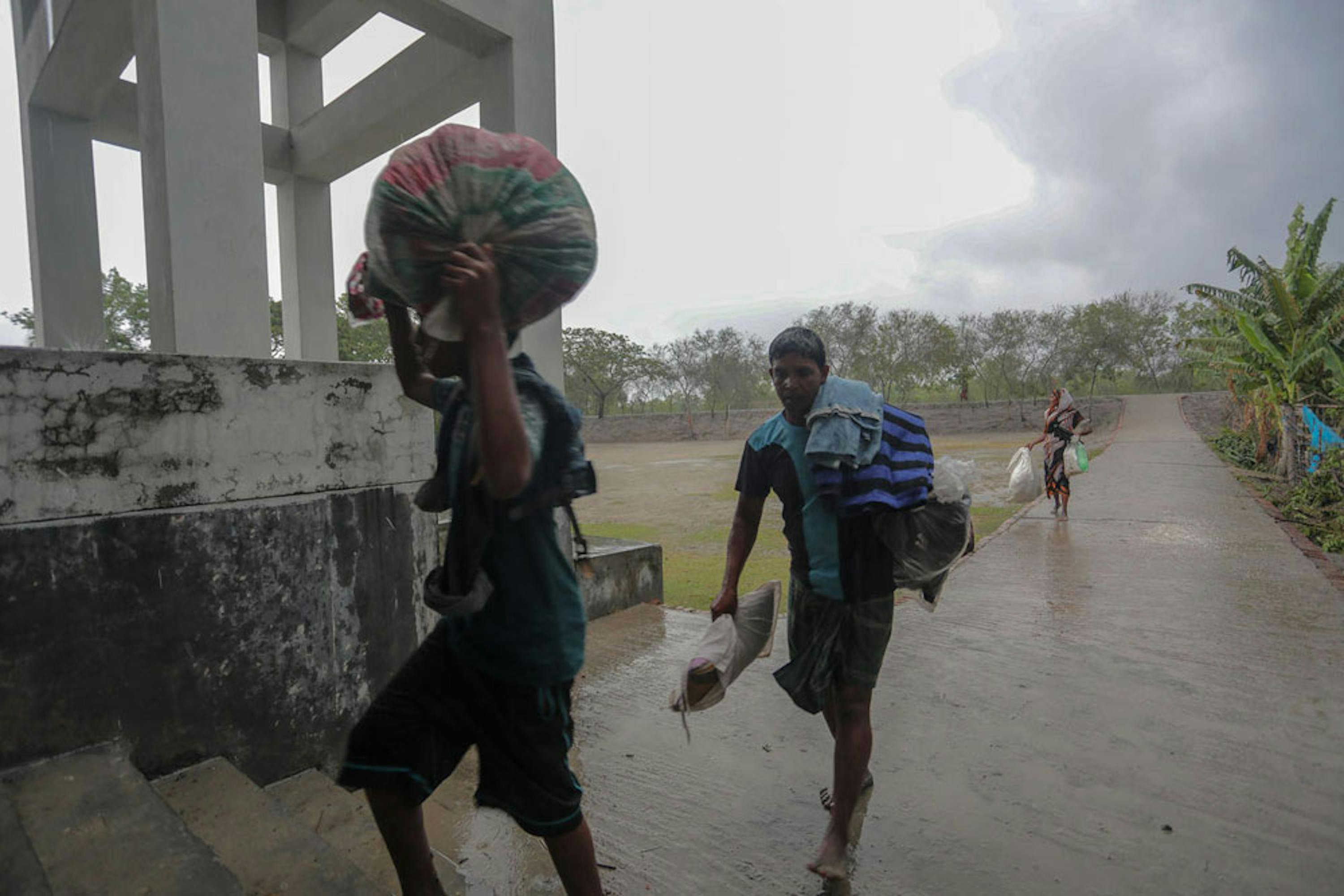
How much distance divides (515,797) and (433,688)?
281mm

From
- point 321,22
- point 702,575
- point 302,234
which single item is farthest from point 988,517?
point 321,22

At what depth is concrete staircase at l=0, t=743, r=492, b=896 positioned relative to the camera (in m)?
1.58

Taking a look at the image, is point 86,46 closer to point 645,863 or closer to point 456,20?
point 456,20

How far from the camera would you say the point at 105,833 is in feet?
5.71

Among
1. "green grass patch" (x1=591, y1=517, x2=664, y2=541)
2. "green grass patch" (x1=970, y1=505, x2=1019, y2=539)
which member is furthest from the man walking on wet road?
"green grass patch" (x1=970, y1=505, x2=1019, y2=539)

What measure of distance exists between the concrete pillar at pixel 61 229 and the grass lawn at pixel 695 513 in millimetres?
5249

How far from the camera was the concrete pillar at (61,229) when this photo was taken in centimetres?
634

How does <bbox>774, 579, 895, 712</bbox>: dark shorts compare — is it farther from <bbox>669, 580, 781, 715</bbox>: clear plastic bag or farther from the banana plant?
the banana plant

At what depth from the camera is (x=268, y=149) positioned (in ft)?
23.0

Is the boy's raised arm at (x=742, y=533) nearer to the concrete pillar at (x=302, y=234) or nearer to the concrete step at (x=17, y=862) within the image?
the concrete step at (x=17, y=862)

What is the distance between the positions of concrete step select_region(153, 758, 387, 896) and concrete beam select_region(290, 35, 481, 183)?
4850 mm

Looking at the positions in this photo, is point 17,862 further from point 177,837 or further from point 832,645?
point 832,645

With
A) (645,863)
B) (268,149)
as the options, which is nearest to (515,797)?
(645,863)

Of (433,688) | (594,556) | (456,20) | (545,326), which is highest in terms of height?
(456,20)
